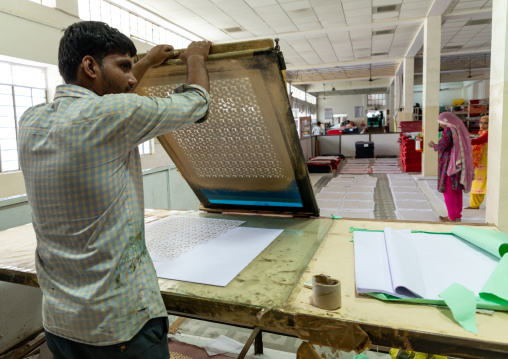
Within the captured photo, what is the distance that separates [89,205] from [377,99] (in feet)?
80.6

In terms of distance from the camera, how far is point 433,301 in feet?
2.93

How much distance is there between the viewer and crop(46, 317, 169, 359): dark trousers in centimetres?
91

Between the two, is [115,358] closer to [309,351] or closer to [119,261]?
[119,261]

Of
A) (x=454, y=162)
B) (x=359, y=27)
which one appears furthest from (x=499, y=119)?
(x=359, y=27)

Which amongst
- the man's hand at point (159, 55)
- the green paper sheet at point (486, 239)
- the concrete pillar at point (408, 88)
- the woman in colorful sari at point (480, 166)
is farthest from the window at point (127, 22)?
the concrete pillar at point (408, 88)

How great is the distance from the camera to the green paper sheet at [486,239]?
1.12 metres

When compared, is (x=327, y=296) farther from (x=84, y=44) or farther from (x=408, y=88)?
(x=408, y=88)

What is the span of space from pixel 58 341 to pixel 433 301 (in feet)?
3.27

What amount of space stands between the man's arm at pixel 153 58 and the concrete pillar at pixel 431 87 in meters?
7.88

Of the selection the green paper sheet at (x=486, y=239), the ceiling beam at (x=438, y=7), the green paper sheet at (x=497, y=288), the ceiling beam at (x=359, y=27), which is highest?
the ceiling beam at (x=359, y=27)

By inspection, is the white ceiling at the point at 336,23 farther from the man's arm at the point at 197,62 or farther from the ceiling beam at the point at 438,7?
the man's arm at the point at 197,62

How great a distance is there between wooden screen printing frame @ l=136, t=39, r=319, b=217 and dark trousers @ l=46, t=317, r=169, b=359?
0.85m

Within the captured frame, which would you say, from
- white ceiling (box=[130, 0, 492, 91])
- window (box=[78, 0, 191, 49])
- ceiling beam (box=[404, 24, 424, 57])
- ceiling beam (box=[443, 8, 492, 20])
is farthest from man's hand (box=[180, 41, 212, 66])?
ceiling beam (box=[404, 24, 424, 57])

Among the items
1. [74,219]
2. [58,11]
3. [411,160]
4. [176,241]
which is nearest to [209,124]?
[176,241]
